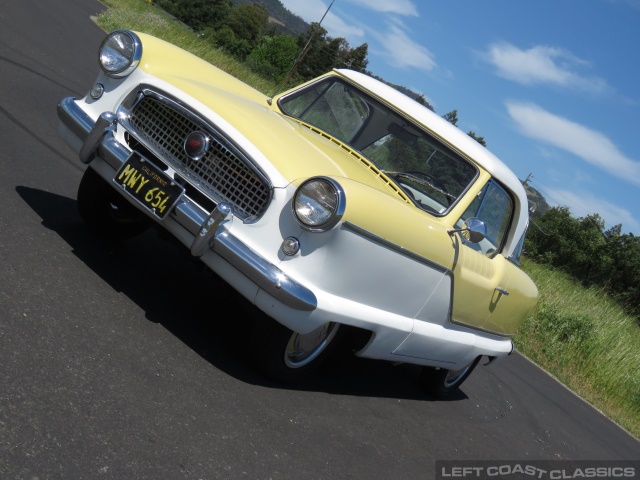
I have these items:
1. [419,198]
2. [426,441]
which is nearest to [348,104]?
[419,198]

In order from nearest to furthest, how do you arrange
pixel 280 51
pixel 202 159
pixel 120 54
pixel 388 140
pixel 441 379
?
pixel 202 159, pixel 120 54, pixel 388 140, pixel 441 379, pixel 280 51

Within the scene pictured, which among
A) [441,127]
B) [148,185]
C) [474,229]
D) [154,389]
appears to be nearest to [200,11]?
[441,127]

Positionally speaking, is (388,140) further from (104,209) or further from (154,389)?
(154,389)

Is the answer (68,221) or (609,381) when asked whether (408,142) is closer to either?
(68,221)

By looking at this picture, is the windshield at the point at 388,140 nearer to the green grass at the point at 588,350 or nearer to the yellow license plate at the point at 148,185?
the yellow license plate at the point at 148,185

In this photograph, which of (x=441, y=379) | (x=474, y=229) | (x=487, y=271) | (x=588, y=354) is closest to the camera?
(x=474, y=229)

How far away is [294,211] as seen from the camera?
12.7ft

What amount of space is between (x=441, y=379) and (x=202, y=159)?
2.78 m

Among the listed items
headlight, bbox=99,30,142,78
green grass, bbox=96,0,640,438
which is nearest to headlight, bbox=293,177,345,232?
headlight, bbox=99,30,142,78

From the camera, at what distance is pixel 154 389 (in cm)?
355

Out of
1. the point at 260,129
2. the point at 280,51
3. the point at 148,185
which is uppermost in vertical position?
the point at 280,51

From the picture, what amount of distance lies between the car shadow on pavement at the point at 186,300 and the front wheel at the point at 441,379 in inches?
3.7

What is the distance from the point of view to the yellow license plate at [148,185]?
13.3ft

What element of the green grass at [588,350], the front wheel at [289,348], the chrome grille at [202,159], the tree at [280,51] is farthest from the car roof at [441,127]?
the tree at [280,51]
